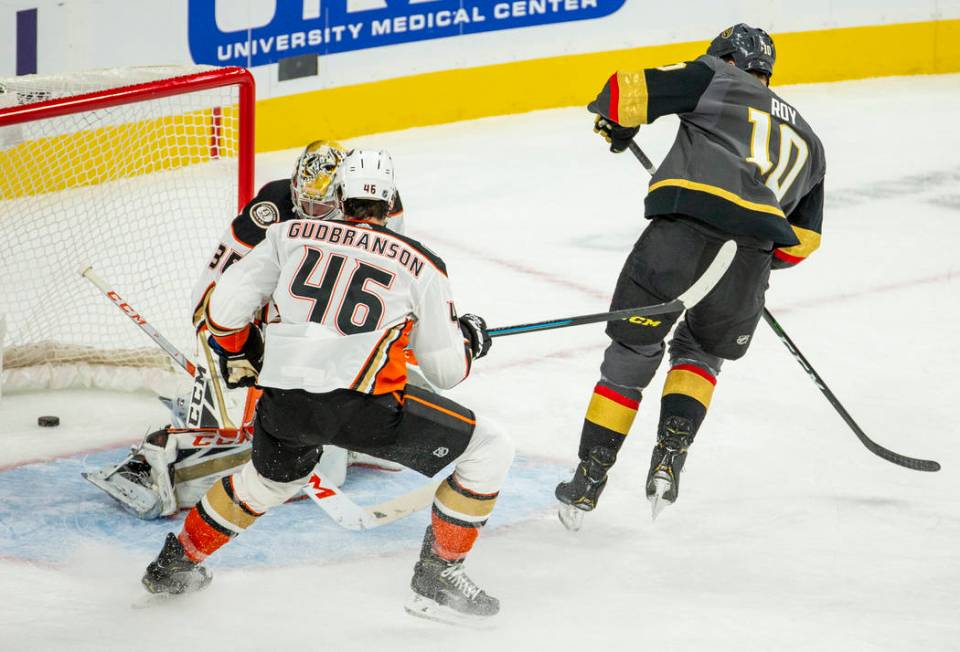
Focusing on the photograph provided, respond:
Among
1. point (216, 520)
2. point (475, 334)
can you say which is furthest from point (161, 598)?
point (475, 334)

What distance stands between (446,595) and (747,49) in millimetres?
1328

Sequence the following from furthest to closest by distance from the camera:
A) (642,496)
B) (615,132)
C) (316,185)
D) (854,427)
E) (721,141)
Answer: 1. (854,427)
2. (642,496)
3. (615,132)
4. (721,141)
5. (316,185)

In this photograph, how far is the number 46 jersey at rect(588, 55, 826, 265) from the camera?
2.78 meters

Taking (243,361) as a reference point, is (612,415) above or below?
below

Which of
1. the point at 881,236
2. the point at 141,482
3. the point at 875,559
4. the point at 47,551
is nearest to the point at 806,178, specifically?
the point at 875,559

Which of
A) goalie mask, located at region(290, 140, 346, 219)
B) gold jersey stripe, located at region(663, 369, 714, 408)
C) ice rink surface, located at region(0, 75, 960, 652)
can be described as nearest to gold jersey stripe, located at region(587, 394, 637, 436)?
gold jersey stripe, located at region(663, 369, 714, 408)

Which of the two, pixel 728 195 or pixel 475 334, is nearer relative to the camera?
pixel 475 334

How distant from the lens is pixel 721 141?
2816mm

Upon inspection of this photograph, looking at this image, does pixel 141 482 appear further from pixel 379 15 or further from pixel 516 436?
pixel 379 15

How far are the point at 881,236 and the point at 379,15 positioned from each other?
275 centimetres

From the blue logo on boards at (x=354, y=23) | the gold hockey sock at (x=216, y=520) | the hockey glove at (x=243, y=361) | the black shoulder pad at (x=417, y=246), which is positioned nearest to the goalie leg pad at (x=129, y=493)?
the hockey glove at (x=243, y=361)

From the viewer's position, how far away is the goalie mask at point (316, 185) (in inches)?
106

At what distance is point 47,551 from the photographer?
276 cm

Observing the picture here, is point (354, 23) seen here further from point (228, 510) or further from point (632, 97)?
point (228, 510)
